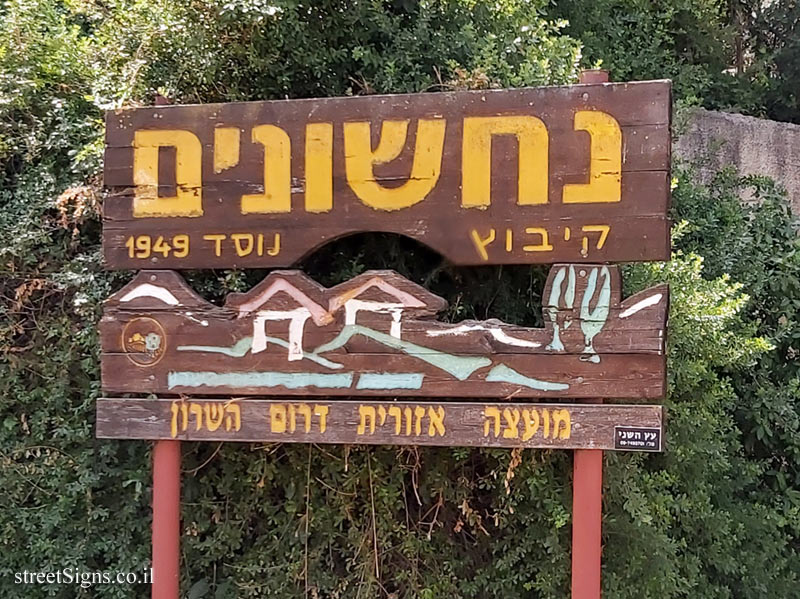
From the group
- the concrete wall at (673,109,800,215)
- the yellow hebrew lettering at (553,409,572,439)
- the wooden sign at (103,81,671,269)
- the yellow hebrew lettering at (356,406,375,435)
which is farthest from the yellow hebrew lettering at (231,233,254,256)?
the concrete wall at (673,109,800,215)

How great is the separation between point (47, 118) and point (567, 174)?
241 cm

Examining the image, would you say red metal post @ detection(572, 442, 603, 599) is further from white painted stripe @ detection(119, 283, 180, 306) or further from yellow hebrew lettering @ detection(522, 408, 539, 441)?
white painted stripe @ detection(119, 283, 180, 306)

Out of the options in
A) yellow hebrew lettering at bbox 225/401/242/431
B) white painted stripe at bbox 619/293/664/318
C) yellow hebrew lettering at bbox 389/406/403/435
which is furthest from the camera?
yellow hebrew lettering at bbox 225/401/242/431

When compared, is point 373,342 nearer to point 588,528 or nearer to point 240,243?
point 240,243

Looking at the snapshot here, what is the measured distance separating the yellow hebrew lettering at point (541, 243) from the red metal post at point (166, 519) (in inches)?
58.1

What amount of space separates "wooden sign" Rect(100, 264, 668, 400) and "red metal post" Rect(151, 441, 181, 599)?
252mm

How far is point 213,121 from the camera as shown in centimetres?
292

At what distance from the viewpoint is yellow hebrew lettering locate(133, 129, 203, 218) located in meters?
2.93

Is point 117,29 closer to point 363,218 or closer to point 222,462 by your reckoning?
point 363,218

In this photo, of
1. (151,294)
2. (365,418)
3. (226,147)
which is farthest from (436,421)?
(226,147)

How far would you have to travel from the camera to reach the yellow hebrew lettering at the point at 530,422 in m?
2.65

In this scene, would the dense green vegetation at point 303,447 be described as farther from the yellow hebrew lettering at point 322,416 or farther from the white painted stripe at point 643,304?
the white painted stripe at point 643,304

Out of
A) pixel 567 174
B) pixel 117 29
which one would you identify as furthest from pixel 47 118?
pixel 567 174

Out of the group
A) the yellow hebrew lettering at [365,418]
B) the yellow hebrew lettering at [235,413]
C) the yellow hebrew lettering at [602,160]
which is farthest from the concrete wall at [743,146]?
the yellow hebrew lettering at [235,413]
